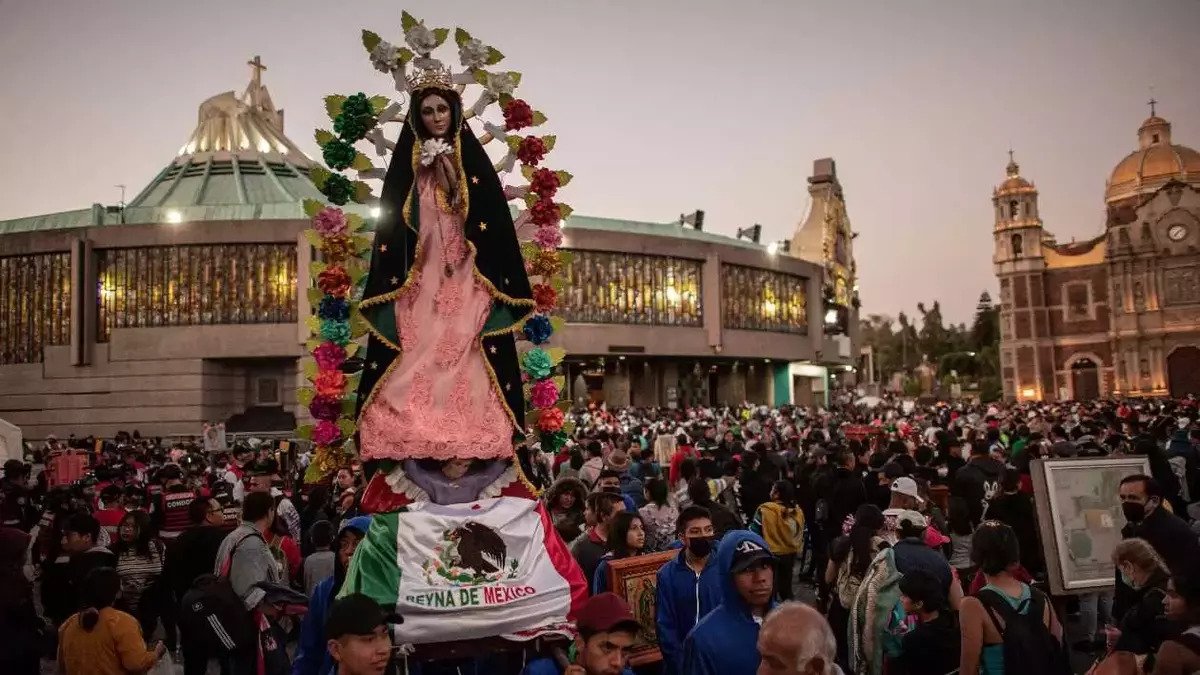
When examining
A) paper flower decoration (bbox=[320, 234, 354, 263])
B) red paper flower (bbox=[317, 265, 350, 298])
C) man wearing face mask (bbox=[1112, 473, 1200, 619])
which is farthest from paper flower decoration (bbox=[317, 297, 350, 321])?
man wearing face mask (bbox=[1112, 473, 1200, 619])

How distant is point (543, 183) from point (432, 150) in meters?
0.98

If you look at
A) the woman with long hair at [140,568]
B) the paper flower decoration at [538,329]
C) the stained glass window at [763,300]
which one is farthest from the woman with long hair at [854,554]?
the stained glass window at [763,300]

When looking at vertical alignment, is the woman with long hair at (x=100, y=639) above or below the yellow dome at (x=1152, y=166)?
below

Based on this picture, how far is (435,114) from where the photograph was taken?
6.48m

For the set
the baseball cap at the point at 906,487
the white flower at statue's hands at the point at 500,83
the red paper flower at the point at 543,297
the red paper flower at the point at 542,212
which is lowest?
the baseball cap at the point at 906,487

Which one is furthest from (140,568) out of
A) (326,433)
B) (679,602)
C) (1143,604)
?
(1143,604)

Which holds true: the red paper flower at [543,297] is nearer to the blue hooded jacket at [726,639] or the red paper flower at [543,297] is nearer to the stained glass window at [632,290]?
the blue hooded jacket at [726,639]

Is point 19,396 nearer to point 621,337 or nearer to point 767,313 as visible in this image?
point 621,337

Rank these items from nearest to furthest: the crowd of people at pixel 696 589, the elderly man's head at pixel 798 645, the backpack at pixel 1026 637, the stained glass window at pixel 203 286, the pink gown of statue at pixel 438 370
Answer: the elderly man's head at pixel 798 645, the crowd of people at pixel 696 589, the backpack at pixel 1026 637, the pink gown of statue at pixel 438 370, the stained glass window at pixel 203 286

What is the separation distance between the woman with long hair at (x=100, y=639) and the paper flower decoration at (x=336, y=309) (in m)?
2.08

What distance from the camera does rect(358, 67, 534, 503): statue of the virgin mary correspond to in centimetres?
605

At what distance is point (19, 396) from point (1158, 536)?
154ft

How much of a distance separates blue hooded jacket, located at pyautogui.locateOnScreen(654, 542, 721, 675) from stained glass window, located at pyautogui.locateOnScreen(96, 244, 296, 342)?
128 feet

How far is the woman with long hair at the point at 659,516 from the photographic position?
8148 millimetres
